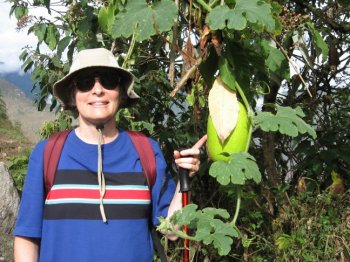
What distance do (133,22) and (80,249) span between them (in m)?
0.64

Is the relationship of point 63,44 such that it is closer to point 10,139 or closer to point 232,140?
point 232,140

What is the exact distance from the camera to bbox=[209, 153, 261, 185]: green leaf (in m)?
1.30

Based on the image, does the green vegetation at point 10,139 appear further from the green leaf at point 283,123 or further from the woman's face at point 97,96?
the green leaf at point 283,123

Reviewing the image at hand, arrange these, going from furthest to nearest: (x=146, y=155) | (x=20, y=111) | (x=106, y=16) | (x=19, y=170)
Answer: (x=20, y=111)
(x=19, y=170)
(x=106, y=16)
(x=146, y=155)

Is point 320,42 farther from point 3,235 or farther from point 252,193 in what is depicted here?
point 3,235

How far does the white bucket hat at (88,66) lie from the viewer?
160 cm

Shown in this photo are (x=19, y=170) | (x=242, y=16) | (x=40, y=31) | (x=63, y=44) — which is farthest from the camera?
(x=19, y=170)

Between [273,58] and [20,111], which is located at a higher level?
[273,58]

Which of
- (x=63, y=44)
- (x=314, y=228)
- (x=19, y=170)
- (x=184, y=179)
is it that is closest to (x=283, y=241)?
(x=314, y=228)

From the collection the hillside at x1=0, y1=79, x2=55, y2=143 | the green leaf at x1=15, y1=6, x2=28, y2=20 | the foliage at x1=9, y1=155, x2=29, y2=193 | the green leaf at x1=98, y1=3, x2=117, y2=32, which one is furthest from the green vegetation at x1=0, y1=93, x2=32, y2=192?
the green leaf at x1=98, y1=3, x2=117, y2=32

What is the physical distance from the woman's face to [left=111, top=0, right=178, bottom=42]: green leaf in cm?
26

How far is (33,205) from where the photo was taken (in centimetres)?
159

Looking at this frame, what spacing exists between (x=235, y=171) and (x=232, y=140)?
0.38ft

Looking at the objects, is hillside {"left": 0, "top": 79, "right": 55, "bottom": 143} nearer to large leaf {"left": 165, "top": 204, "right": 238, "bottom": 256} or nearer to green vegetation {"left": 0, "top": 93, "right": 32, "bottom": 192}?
green vegetation {"left": 0, "top": 93, "right": 32, "bottom": 192}
